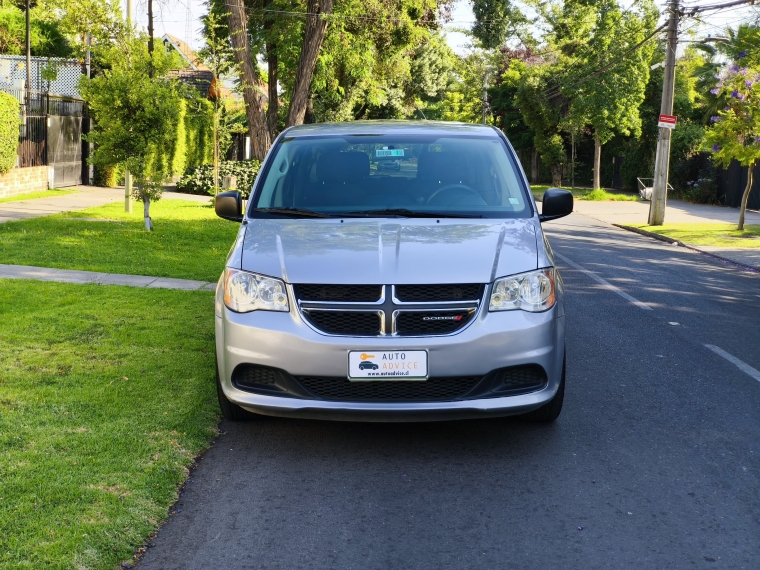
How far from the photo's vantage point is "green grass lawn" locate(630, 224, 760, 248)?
62.5ft

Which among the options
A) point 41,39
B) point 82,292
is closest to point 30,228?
point 82,292

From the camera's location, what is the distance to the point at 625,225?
77.0 ft

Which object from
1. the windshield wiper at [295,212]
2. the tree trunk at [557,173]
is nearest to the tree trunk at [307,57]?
the windshield wiper at [295,212]

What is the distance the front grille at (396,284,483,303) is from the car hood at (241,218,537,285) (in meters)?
0.04

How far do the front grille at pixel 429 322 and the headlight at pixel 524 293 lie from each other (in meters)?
0.18

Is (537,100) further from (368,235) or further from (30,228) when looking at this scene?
(368,235)

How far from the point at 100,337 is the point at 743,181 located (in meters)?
27.8

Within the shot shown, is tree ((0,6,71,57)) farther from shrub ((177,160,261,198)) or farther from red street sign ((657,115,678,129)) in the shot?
red street sign ((657,115,678,129))

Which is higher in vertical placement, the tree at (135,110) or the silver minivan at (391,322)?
the tree at (135,110)

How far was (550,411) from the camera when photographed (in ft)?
17.9

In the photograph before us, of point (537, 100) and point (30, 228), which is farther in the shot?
point (537, 100)

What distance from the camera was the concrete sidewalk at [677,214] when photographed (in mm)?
18281

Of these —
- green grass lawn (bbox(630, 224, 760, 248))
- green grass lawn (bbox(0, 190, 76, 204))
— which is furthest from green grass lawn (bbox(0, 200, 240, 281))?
green grass lawn (bbox(630, 224, 760, 248))

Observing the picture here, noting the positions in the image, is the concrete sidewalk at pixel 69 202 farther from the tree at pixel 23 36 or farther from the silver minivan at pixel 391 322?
the tree at pixel 23 36
